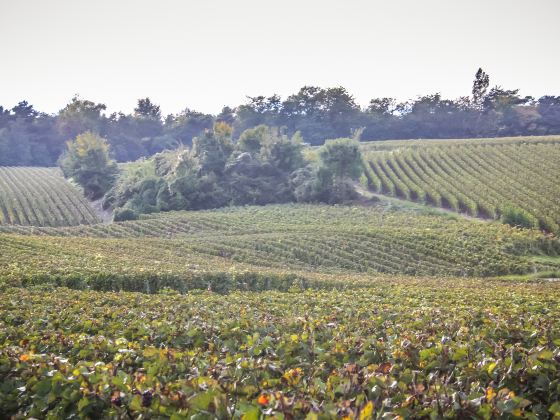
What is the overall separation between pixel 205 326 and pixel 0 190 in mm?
54474

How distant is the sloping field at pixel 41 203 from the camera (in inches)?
1815

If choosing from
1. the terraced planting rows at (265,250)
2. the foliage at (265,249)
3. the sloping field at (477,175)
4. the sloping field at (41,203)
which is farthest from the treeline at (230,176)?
the foliage at (265,249)

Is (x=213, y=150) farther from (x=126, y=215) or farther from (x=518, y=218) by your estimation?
(x=518, y=218)

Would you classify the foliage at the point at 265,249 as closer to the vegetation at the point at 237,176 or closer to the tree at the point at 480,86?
the vegetation at the point at 237,176

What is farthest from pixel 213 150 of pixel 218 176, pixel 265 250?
pixel 265 250

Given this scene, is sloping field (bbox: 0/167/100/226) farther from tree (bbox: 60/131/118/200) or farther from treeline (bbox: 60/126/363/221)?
treeline (bbox: 60/126/363/221)

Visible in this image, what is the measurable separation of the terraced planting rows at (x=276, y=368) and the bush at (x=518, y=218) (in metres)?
30.7

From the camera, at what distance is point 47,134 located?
91.4 meters

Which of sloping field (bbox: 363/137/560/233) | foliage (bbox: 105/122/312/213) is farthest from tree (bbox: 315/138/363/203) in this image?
sloping field (bbox: 363/137/560/233)

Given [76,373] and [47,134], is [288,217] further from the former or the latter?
[47,134]

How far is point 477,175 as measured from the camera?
49844 mm

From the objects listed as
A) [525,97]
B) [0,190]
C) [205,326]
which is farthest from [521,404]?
[525,97]

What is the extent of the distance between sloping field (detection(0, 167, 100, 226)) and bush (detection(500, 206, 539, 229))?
35241 millimetres

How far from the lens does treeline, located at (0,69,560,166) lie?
8462 centimetres
